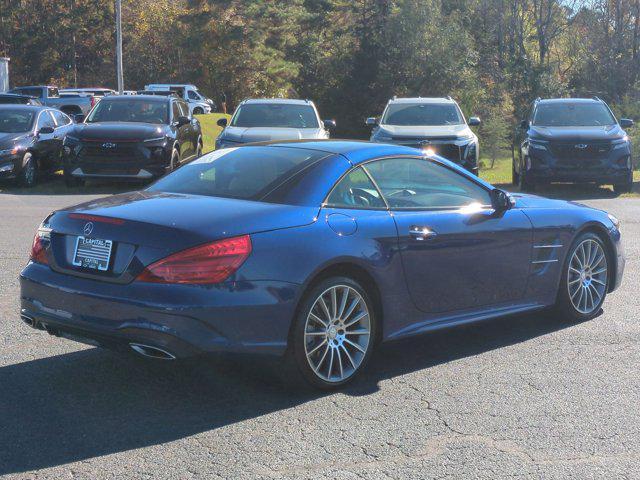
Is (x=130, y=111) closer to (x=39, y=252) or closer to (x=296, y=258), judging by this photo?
(x=39, y=252)

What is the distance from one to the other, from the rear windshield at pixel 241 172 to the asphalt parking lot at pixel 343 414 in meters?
1.11

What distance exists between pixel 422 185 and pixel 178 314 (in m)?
2.26

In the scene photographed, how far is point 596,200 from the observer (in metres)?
17.6

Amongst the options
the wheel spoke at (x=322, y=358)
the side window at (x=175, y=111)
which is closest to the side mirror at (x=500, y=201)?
the wheel spoke at (x=322, y=358)

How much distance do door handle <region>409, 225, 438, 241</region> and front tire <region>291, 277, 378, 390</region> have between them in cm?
54

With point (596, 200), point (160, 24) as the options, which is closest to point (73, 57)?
point (160, 24)

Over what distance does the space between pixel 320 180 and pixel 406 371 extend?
1.36 m

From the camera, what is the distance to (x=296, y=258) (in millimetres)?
5266

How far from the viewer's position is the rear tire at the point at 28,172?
1813 cm

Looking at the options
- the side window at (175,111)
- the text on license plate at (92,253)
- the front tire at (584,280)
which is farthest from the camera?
the side window at (175,111)

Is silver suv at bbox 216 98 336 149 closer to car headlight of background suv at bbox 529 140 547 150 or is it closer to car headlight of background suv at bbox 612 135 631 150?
car headlight of background suv at bbox 529 140 547 150

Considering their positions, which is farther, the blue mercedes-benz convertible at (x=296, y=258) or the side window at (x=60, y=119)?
the side window at (x=60, y=119)

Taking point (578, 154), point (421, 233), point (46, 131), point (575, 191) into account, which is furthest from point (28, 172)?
point (421, 233)

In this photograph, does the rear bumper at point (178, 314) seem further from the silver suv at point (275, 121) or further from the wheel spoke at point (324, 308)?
the silver suv at point (275, 121)
